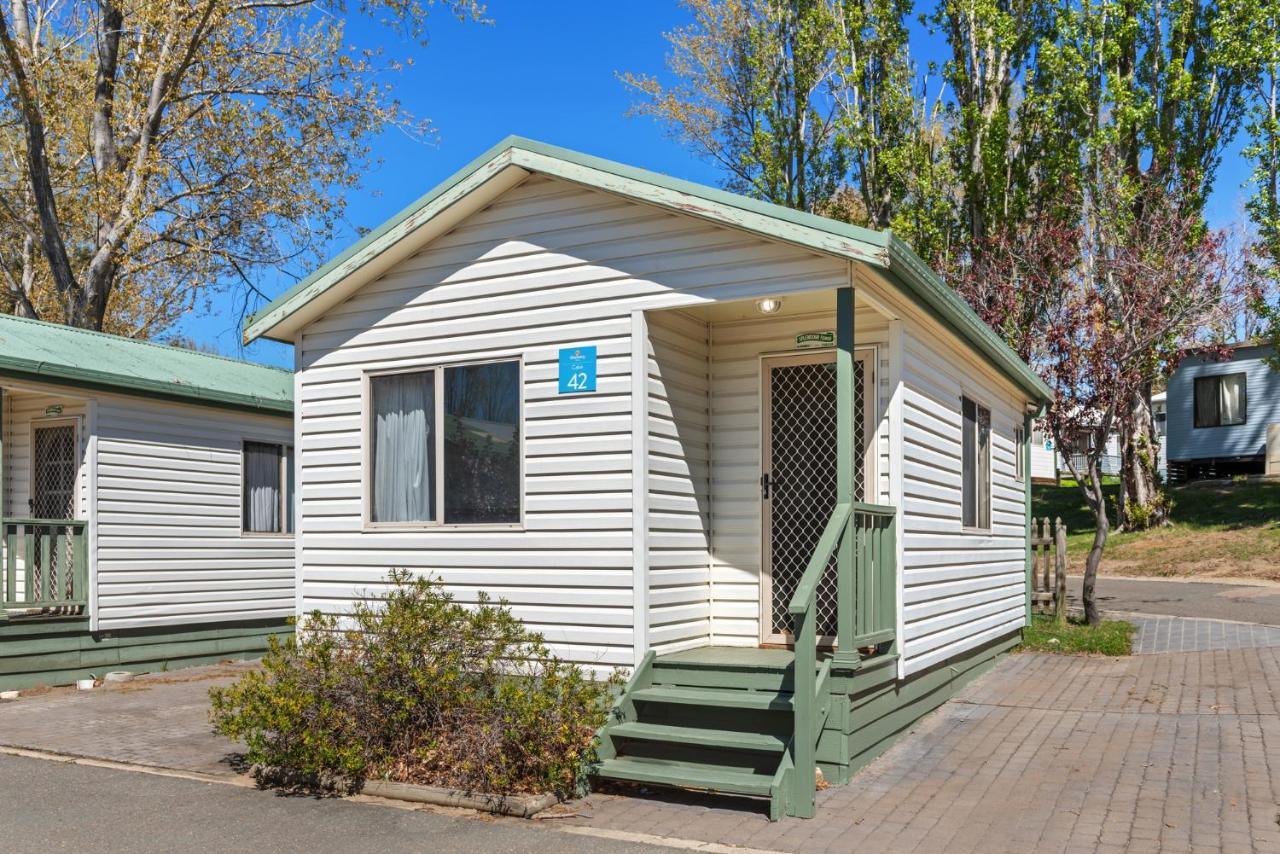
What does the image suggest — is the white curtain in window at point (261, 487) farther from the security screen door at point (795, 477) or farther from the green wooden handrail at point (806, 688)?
the green wooden handrail at point (806, 688)

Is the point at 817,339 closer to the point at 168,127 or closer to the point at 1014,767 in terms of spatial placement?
the point at 1014,767

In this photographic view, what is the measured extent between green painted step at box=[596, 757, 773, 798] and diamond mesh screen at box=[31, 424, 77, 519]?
8.16m

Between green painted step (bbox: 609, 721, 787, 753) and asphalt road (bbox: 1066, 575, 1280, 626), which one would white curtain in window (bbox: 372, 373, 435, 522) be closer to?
green painted step (bbox: 609, 721, 787, 753)

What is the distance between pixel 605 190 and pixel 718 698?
137 inches

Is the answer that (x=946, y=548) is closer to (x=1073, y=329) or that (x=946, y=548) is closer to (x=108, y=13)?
(x=1073, y=329)

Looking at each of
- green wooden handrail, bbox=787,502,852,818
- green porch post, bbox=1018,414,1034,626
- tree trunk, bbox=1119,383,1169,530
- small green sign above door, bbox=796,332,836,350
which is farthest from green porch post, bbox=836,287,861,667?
tree trunk, bbox=1119,383,1169,530

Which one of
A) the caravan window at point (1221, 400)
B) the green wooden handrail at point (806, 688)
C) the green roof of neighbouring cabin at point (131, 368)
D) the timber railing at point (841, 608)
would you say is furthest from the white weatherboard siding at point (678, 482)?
the caravan window at point (1221, 400)

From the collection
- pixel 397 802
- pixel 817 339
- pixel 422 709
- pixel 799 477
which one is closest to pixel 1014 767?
pixel 799 477

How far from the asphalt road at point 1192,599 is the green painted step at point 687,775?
10.4 m

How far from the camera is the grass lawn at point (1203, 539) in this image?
20578mm

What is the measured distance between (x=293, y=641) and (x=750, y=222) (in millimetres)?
4081

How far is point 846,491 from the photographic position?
272 inches

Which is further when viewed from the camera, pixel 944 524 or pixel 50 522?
pixel 50 522

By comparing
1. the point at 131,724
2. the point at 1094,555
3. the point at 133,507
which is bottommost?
the point at 131,724
